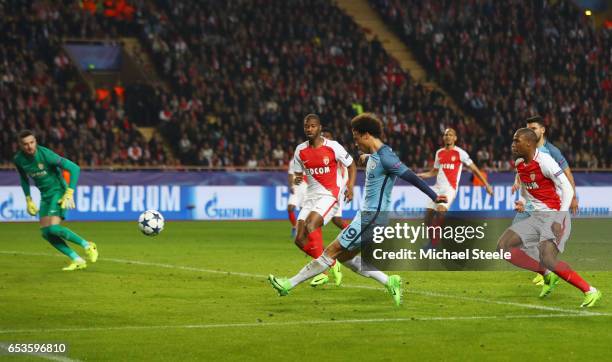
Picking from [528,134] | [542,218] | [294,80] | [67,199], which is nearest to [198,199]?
[294,80]

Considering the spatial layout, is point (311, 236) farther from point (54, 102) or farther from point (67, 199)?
point (54, 102)

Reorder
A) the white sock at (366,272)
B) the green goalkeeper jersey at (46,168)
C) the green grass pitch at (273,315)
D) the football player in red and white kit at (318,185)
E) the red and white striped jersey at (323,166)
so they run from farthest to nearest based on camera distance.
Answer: the green goalkeeper jersey at (46,168) < the red and white striped jersey at (323,166) < the football player in red and white kit at (318,185) < the white sock at (366,272) < the green grass pitch at (273,315)

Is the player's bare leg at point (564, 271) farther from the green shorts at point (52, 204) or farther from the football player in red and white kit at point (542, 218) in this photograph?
the green shorts at point (52, 204)

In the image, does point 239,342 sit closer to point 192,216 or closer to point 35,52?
point 192,216

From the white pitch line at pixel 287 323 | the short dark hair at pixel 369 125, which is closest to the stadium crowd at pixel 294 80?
the short dark hair at pixel 369 125

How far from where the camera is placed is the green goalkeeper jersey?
16359 mm

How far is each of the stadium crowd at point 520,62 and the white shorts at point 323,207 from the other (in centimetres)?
2354

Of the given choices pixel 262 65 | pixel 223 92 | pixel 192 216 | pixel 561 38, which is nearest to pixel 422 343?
pixel 192 216

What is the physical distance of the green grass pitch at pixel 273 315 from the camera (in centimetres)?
917

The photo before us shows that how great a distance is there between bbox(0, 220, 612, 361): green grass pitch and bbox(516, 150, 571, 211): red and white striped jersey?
43.9 inches

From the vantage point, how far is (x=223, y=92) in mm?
37219

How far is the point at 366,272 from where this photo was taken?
40.4ft

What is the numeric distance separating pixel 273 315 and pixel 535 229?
10.5 ft

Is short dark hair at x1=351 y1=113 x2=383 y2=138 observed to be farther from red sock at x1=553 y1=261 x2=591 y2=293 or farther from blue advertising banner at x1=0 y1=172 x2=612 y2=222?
blue advertising banner at x1=0 y1=172 x2=612 y2=222
